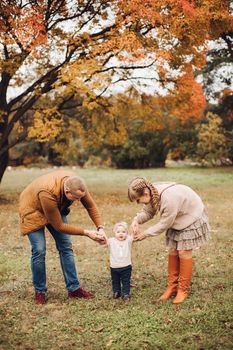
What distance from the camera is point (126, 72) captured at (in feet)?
52.8

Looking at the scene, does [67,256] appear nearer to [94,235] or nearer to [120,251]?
[94,235]

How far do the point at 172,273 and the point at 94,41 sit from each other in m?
10.5

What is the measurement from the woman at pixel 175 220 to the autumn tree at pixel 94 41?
27.1 ft

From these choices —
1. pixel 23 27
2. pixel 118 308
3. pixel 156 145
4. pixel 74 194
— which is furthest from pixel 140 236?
pixel 156 145

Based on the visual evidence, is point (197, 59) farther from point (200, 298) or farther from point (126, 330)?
point (126, 330)

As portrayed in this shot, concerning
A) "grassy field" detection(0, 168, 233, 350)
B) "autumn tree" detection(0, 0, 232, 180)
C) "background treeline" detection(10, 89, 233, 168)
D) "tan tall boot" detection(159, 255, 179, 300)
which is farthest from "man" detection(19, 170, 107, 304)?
"background treeline" detection(10, 89, 233, 168)

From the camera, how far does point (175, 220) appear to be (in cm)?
570

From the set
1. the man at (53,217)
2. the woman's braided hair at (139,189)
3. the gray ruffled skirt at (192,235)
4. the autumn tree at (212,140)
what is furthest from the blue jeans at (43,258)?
the autumn tree at (212,140)

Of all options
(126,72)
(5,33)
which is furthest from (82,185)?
(126,72)

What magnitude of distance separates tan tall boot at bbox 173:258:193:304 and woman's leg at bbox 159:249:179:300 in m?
0.16

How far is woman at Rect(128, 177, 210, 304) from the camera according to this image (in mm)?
5430

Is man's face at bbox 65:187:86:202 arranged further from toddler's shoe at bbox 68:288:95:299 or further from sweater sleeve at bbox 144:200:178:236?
toddler's shoe at bbox 68:288:95:299

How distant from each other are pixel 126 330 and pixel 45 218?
1577 millimetres

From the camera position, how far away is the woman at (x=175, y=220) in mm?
5430
